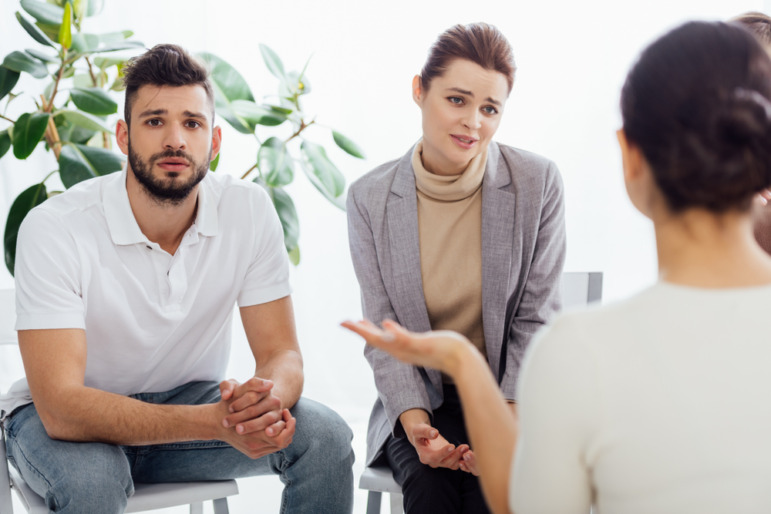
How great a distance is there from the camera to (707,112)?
71cm

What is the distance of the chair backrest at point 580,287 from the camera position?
1.86 metres

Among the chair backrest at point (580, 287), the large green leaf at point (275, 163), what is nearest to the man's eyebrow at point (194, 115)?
the large green leaf at point (275, 163)

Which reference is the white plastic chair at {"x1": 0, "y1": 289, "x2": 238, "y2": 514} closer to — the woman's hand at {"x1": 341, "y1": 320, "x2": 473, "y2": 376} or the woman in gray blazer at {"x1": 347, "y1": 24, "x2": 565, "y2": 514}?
the woman in gray blazer at {"x1": 347, "y1": 24, "x2": 565, "y2": 514}

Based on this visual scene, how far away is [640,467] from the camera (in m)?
0.75

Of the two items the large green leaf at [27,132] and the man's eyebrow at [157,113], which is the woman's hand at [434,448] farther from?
the large green leaf at [27,132]

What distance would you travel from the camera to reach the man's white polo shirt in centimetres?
165

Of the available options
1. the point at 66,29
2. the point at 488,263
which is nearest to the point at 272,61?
the point at 66,29

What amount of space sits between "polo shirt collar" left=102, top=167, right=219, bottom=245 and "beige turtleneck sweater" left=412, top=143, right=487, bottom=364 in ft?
1.69

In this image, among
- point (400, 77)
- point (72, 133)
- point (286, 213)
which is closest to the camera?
point (72, 133)

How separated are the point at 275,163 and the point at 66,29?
2.44 feet

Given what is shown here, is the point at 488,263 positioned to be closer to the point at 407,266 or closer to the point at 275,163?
the point at 407,266

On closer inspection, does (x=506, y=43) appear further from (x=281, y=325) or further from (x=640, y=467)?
(x=640, y=467)

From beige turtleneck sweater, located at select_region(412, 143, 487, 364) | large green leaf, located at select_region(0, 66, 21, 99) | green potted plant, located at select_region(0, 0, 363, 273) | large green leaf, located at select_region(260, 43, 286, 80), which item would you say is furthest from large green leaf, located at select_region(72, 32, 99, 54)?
beige turtleneck sweater, located at select_region(412, 143, 487, 364)

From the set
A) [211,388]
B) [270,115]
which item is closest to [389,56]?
[270,115]
